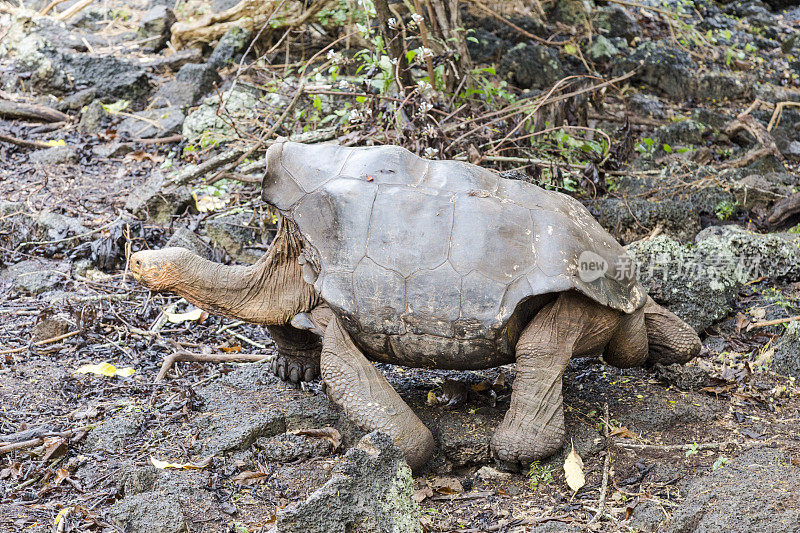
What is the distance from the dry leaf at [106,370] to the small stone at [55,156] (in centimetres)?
368

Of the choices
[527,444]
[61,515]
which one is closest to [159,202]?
[61,515]

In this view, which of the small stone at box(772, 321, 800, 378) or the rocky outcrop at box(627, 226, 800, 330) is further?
the rocky outcrop at box(627, 226, 800, 330)

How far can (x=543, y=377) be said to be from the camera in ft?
12.0

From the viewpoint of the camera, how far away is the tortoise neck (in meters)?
4.18

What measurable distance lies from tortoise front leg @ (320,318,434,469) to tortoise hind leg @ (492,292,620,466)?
383mm

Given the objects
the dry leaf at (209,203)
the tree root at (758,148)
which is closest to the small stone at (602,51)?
the tree root at (758,148)

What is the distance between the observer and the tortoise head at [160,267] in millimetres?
4035

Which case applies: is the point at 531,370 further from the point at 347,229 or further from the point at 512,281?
the point at 347,229

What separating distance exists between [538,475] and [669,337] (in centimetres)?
119

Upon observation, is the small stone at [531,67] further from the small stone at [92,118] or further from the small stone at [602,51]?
the small stone at [92,118]

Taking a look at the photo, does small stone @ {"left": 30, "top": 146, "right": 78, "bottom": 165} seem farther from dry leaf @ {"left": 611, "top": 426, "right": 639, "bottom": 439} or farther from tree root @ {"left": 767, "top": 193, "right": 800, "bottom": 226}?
tree root @ {"left": 767, "top": 193, "right": 800, "bottom": 226}

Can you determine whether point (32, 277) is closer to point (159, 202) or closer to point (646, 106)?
point (159, 202)

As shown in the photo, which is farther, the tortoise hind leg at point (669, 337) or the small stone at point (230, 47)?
the small stone at point (230, 47)

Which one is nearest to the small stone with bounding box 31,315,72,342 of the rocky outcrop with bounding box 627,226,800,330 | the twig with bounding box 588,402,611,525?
the twig with bounding box 588,402,611,525
